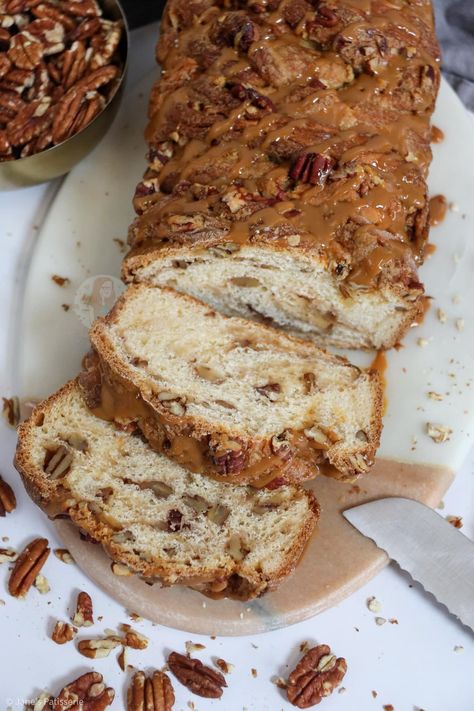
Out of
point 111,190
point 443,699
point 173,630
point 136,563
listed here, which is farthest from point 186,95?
point 443,699

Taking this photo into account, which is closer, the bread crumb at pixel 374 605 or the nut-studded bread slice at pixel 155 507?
the nut-studded bread slice at pixel 155 507

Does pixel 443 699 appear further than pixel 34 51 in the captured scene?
No

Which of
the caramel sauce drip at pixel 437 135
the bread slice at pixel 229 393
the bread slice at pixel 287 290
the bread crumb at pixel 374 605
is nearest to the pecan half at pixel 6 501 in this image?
the bread slice at pixel 229 393

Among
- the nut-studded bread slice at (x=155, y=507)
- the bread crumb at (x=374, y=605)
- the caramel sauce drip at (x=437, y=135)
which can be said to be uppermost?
the caramel sauce drip at (x=437, y=135)

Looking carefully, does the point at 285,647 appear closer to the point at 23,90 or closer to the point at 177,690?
the point at 177,690

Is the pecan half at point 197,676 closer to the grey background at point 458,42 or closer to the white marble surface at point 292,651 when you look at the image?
the white marble surface at point 292,651

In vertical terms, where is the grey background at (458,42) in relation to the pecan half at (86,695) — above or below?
above
